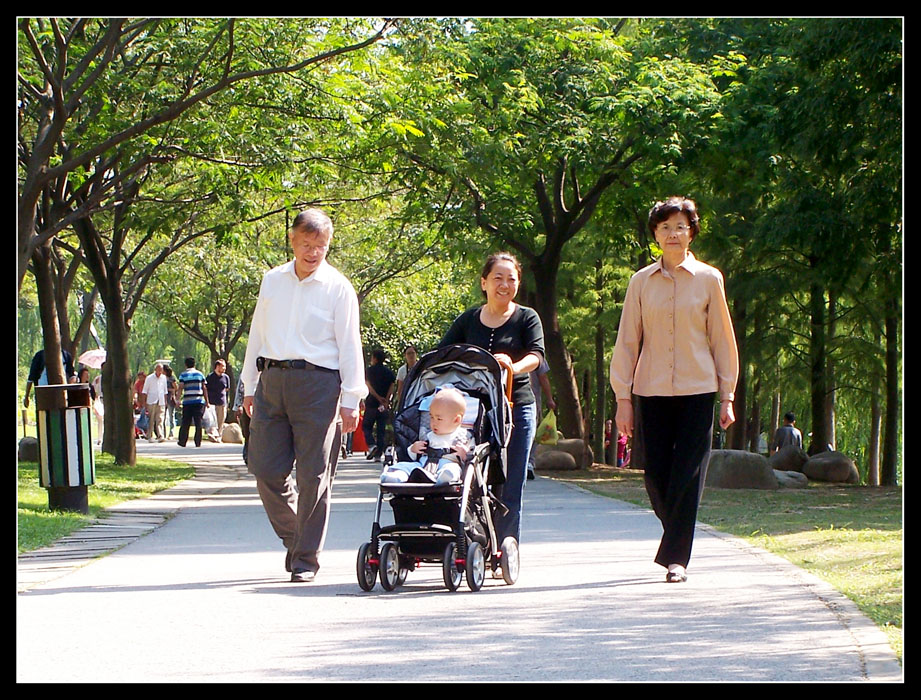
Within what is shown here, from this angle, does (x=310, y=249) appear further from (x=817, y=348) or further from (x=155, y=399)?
(x=155, y=399)

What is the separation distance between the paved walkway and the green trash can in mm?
1591

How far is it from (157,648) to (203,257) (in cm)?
3304

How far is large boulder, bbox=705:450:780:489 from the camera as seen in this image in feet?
57.8

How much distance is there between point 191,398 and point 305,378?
921 inches

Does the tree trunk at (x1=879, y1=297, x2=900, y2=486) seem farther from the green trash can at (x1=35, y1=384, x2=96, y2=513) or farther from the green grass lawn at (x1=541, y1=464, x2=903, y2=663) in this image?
the green trash can at (x1=35, y1=384, x2=96, y2=513)

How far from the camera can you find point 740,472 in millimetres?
17641

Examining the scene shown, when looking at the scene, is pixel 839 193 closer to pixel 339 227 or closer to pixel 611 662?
pixel 611 662

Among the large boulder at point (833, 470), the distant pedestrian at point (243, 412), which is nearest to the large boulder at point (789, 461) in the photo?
the large boulder at point (833, 470)

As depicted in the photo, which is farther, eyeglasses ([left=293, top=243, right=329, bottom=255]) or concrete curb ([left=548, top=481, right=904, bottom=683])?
eyeglasses ([left=293, top=243, right=329, bottom=255])

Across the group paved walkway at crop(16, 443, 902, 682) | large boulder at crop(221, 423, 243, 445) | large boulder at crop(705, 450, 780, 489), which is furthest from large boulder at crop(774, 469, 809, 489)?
large boulder at crop(221, 423, 243, 445)

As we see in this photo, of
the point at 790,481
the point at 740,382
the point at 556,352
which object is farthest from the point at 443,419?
the point at 740,382

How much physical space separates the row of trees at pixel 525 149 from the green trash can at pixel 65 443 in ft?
6.62
